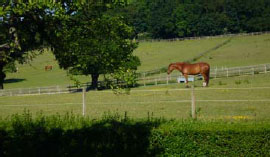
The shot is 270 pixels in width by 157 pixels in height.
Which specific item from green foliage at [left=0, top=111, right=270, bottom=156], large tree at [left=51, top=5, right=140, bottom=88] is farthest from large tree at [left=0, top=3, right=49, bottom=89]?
green foliage at [left=0, top=111, right=270, bottom=156]

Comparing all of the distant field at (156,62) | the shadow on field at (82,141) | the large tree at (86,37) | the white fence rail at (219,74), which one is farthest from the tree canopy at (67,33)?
the distant field at (156,62)

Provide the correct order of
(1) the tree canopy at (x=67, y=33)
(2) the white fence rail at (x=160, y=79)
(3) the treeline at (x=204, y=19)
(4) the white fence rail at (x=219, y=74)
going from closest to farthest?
1. (1) the tree canopy at (x=67, y=33)
2. (4) the white fence rail at (x=219, y=74)
3. (2) the white fence rail at (x=160, y=79)
4. (3) the treeline at (x=204, y=19)

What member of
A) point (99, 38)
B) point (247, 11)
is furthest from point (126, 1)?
point (247, 11)

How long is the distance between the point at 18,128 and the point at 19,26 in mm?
3717

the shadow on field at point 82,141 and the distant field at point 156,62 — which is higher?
the distant field at point 156,62

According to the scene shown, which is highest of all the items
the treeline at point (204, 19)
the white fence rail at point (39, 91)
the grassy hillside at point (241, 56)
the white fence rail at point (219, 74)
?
the treeline at point (204, 19)

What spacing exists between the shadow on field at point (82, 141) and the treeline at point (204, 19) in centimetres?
12127

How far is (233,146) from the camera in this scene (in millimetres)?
11945

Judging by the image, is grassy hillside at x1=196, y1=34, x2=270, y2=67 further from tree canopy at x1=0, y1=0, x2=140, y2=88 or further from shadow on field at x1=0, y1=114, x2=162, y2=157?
tree canopy at x1=0, y1=0, x2=140, y2=88

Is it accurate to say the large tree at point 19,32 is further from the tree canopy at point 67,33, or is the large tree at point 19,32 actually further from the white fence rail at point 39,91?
the white fence rail at point 39,91

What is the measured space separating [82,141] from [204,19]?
429 ft

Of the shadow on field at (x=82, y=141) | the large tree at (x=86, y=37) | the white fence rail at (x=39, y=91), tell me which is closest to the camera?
the large tree at (x=86, y=37)

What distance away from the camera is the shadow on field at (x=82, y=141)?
12273 millimetres

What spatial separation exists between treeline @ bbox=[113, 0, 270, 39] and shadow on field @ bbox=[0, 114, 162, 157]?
121267 millimetres
